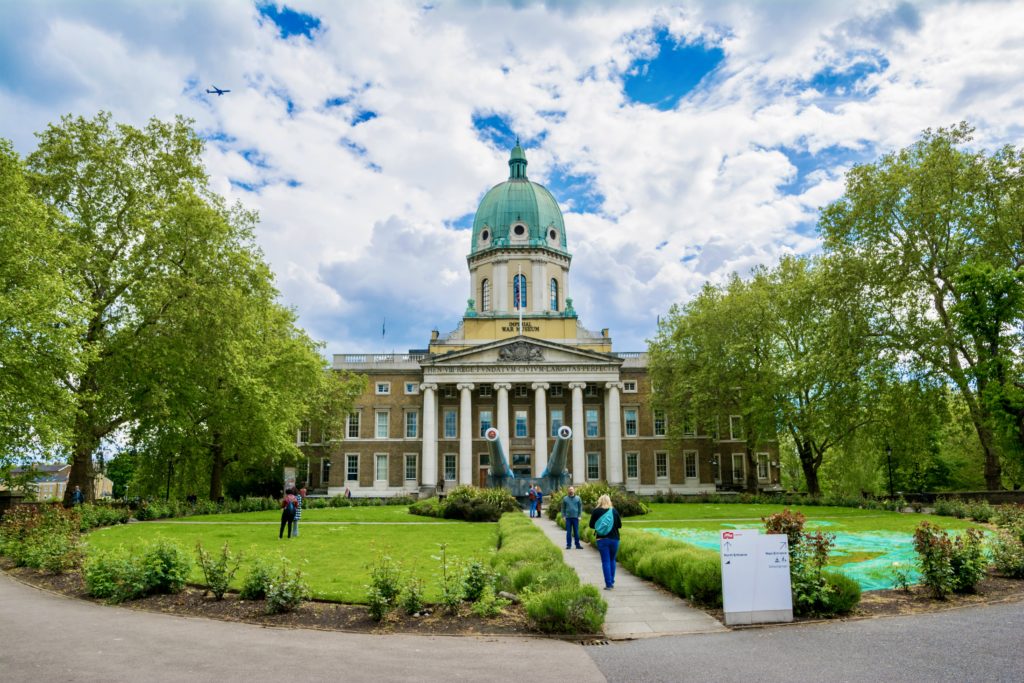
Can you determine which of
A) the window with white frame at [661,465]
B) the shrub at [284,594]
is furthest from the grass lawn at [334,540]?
the window with white frame at [661,465]

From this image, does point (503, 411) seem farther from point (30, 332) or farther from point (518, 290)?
point (30, 332)

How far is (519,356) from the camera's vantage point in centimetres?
6122

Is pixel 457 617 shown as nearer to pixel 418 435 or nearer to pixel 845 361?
pixel 845 361

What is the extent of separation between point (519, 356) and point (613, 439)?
32.9 feet

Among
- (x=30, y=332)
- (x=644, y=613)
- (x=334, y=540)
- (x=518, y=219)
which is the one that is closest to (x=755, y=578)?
(x=644, y=613)

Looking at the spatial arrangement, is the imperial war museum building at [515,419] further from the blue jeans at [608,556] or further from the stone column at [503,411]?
the blue jeans at [608,556]

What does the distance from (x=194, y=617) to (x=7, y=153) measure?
2202 cm

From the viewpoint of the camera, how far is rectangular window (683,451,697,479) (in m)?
63.4

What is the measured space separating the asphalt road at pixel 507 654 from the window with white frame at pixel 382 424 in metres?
51.4

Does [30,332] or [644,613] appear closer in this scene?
[644,613]

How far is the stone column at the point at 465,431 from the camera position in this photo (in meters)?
59.8

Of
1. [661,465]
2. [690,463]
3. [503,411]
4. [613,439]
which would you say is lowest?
[661,465]

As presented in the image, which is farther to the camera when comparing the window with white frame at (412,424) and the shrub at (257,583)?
the window with white frame at (412,424)

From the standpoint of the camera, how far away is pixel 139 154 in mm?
33688
